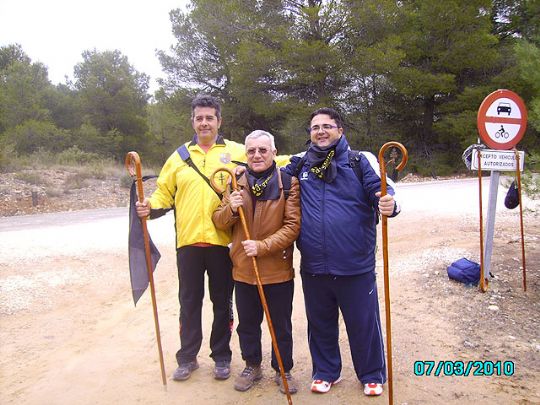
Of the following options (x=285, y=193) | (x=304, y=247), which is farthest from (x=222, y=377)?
(x=285, y=193)

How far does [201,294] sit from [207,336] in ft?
3.61

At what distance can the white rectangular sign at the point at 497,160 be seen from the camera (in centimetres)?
470

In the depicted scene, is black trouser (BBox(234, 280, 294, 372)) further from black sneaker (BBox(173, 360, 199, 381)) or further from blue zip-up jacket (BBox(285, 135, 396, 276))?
black sneaker (BBox(173, 360, 199, 381))

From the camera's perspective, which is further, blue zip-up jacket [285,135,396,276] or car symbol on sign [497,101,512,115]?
car symbol on sign [497,101,512,115]

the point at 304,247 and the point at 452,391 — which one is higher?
the point at 304,247

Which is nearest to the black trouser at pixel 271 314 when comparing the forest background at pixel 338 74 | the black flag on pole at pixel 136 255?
the black flag on pole at pixel 136 255

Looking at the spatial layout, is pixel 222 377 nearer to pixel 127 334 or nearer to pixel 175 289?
pixel 127 334

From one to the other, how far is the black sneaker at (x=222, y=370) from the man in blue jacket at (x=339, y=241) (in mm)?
670

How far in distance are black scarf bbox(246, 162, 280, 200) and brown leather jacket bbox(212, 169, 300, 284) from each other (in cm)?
3

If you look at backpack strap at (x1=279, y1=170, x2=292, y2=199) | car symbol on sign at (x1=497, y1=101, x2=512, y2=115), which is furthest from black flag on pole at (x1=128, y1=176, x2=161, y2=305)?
car symbol on sign at (x1=497, y1=101, x2=512, y2=115)

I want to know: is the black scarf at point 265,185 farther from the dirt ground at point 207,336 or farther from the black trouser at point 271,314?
the dirt ground at point 207,336

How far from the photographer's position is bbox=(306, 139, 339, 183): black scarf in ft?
9.66

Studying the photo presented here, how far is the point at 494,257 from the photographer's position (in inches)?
228

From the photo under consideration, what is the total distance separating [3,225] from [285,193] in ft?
31.6
